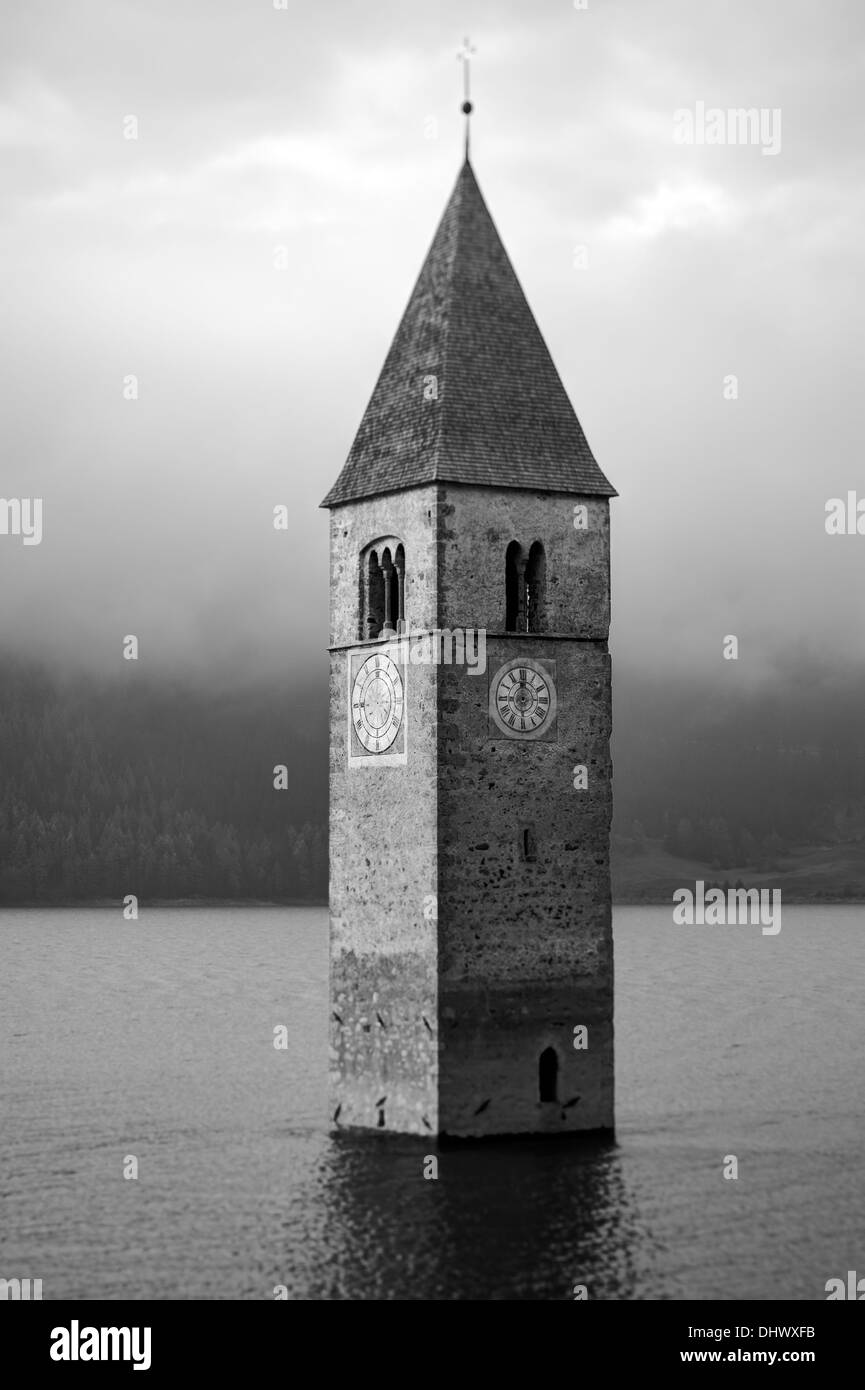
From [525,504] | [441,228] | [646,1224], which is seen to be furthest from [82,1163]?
[441,228]

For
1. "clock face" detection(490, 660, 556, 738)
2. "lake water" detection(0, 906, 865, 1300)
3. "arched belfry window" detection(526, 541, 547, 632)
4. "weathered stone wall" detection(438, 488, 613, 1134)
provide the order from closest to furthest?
1. "lake water" detection(0, 906, 865, 1300)
2. "weathered stone wall" detection(438, 488, 613, 1134)
3. "clock face" detection(490, 660, 556, 738)
4. "arched belfry window" detection(526, 541, 547, 632)

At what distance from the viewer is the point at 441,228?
171ft

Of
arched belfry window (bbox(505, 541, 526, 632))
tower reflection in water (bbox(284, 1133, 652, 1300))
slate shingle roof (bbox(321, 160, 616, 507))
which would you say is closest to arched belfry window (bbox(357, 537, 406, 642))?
slate shingle roof (bbox(321, 160, 616, 507))

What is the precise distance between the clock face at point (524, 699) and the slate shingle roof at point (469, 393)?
4189 millimetres

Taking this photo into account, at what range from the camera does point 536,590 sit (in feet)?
162

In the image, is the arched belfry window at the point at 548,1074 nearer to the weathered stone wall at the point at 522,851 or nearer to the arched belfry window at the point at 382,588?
the weathered stone wall at the point at 522,851

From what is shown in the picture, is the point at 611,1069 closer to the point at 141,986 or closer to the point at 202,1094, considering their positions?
the point at 202,1094

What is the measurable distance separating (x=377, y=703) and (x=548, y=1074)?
928 centimetres

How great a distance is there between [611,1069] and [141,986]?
78.5 m

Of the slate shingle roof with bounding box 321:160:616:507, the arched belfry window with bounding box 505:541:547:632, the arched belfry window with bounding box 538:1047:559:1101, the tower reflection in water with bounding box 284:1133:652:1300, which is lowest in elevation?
the tower reflection in water with bounding box 284:1133:652:1300

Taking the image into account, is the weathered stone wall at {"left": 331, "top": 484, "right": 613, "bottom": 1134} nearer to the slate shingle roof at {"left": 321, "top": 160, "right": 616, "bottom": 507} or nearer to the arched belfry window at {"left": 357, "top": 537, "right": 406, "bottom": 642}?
the arched belfry window at {"left": 357, "top": 537, "right": 406, "bottom": 642}

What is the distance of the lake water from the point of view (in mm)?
39438

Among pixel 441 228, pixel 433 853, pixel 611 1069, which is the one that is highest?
pixel 441 228

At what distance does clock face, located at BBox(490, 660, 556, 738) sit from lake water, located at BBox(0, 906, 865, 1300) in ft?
30.1
